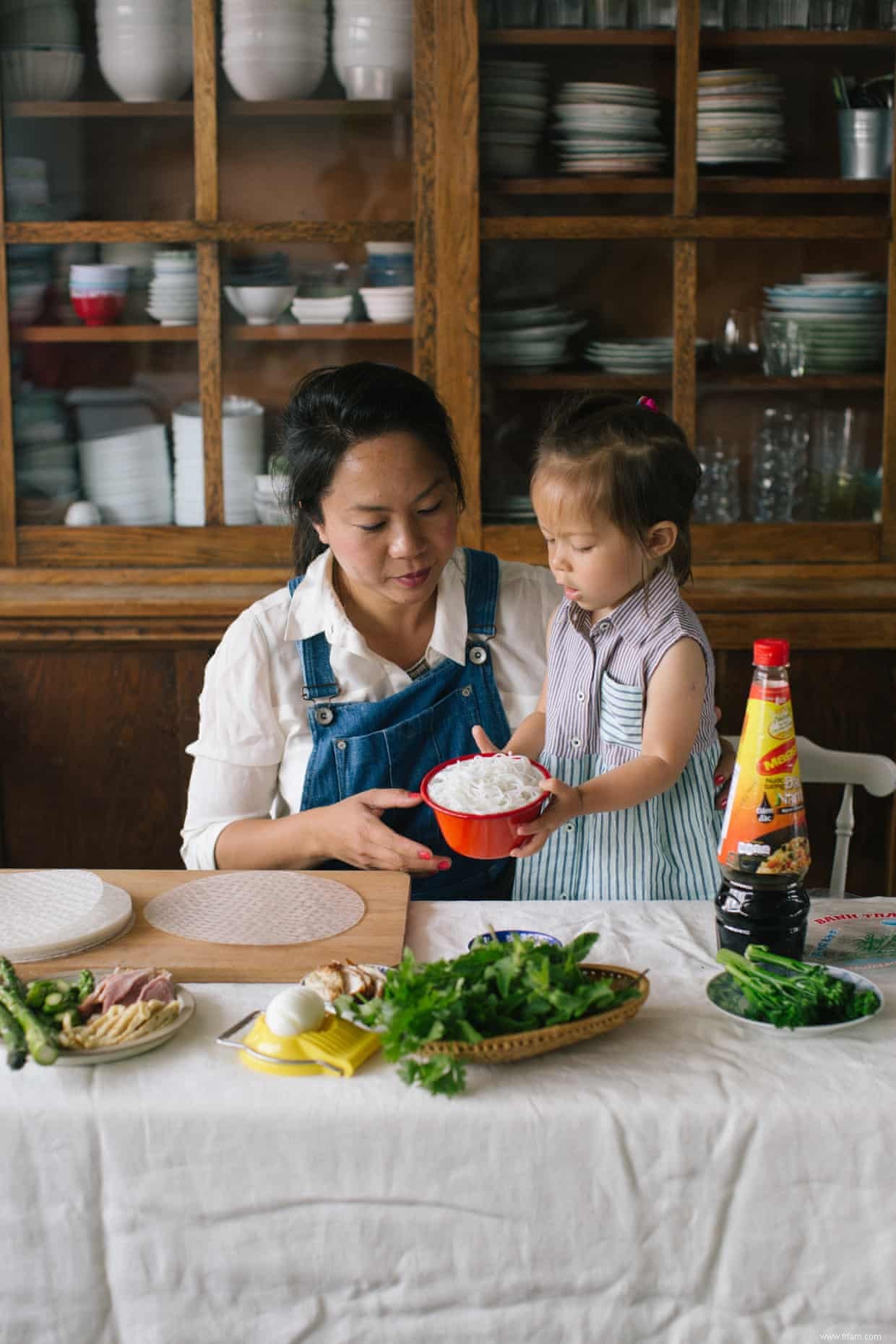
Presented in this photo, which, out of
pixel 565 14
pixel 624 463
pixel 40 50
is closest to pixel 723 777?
pixel 624 463

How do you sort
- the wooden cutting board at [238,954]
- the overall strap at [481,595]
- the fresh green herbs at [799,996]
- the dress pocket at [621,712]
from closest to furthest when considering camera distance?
the fresh green herbs at [799,996] < the wooden cutting board at [238,954] < the dress pocket at [621,712] < the overall strap at [481,595]

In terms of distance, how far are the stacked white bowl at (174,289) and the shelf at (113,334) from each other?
0.6 inches

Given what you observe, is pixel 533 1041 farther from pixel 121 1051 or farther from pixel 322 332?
pixel 322 332

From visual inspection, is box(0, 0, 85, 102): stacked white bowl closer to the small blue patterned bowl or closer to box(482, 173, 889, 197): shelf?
box(482, 173, 889, 197): shelf

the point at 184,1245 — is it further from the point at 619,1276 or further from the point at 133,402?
the point at 133,402

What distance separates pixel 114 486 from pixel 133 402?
0.59 ft

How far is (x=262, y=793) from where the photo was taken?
1783 millimetres

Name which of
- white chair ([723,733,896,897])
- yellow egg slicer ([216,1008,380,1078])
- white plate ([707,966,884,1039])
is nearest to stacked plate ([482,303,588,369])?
white chair ([723,733,896,897])

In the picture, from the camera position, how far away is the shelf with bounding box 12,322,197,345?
2.74 metres

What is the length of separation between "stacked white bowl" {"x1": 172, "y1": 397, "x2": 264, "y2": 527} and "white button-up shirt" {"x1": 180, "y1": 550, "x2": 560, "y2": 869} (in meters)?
0.99

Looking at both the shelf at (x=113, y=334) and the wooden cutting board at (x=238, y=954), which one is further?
the shelf at (x=113, y=334)

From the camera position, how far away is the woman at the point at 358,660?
1.71 metres

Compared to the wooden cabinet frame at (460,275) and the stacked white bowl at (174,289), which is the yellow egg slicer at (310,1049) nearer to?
the wooden cabinet frame at (460,275)

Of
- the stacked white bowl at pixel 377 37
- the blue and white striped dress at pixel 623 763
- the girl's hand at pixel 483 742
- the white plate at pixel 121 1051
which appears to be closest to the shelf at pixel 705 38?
the stacked white bowl at pixel 377 37
